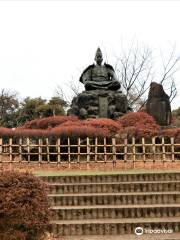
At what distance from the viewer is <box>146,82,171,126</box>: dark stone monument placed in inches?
685

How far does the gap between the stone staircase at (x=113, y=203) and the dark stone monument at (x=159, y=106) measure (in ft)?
25.2

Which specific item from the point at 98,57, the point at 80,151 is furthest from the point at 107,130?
the point at 98,57

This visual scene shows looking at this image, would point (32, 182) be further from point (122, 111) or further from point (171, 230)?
point (122, 111)

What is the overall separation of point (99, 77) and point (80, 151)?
276 inches

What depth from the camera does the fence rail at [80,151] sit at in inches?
493

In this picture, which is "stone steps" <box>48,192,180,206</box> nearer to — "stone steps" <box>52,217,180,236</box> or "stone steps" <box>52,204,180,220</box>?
"stone steps" <box>52,204,180,220</box>

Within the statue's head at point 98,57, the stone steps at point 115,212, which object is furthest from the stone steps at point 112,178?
Result: the statue's head at point 98,57

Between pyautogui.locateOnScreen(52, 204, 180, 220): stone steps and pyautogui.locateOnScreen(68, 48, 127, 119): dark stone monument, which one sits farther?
pyautogui.locateOnScreen(68, 48, 127, 119): dark stone monument

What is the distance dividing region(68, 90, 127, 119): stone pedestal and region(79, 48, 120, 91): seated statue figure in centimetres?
36

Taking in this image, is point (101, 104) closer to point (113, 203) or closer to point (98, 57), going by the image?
point (98, 57)

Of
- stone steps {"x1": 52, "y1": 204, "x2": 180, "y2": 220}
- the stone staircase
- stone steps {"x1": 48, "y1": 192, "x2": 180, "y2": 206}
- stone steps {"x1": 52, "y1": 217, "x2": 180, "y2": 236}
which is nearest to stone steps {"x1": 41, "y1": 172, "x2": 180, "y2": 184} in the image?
the stone staircase

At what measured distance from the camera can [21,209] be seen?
6.08m

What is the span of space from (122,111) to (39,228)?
43.5 ft

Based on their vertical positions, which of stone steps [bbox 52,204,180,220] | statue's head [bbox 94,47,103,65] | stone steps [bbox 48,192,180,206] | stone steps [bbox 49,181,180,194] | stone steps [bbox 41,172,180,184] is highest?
statue's head [bbox 94,47,103,65]
